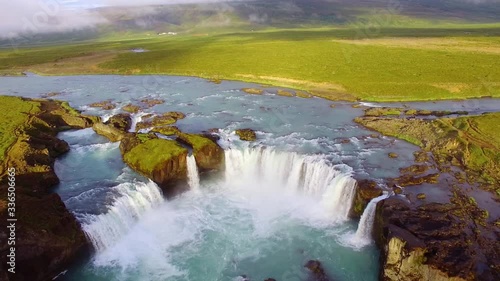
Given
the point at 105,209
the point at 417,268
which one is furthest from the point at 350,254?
the point at 105,209

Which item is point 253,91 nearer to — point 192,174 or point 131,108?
point 131,108

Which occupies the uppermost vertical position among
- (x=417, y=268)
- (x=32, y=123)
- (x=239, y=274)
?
(x=32, y=123)

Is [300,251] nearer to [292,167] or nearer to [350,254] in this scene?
[350,254]

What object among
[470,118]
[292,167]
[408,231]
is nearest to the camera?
[408,231]

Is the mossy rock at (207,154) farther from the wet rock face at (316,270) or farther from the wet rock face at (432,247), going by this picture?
the wet rock face at (432,247)

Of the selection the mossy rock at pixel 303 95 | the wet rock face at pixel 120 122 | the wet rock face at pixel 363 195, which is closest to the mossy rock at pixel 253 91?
the mossy rock at pixel 303 95

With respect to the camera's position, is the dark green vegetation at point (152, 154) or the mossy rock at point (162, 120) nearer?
the dark green vegetation at point (152, 154)

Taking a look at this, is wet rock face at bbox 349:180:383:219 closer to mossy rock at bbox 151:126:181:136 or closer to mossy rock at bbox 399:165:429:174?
mossy rock at bbox 399:165:429:174
